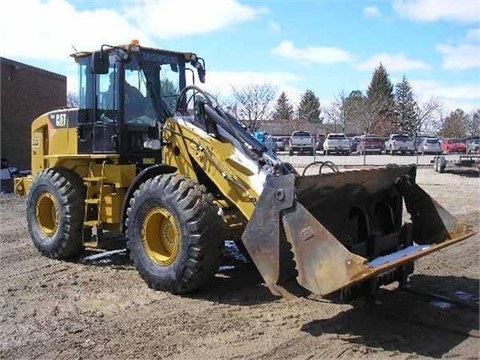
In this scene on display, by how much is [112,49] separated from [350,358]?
4.99 meters

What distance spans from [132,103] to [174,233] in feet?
7.08

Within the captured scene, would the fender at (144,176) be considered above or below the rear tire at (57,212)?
above

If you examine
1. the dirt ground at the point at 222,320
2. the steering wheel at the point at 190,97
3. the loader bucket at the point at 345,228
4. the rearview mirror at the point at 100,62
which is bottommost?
the dirt ground at the point at 222,320

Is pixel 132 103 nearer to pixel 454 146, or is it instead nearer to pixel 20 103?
pixel 20 103

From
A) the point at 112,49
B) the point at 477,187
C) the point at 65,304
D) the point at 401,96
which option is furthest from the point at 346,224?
the point at 401,96

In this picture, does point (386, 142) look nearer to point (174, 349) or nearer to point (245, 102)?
point (245, 102)

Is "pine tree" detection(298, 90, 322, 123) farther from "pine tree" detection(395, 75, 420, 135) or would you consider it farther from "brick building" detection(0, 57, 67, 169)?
"brick building" detection(0, 57, 67, 169)

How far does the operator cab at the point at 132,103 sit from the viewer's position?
25.2ft

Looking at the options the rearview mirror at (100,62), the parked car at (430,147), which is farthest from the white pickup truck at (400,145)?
the rearview mirror at (100,62)

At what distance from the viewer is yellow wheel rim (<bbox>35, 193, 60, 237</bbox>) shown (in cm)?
859

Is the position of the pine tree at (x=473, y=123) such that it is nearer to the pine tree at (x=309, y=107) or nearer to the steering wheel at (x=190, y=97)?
the pine tree at (x=309, y=107)

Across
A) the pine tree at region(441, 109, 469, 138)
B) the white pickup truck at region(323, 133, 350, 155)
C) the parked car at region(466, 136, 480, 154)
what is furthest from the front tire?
the pine tree at region(441, 109, 469, 138)

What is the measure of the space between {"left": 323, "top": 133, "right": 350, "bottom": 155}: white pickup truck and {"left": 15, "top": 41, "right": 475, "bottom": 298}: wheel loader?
110ft

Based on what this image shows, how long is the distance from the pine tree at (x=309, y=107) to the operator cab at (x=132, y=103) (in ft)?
226
